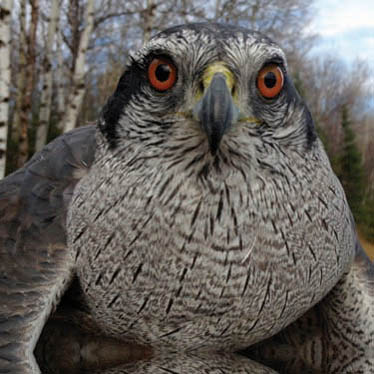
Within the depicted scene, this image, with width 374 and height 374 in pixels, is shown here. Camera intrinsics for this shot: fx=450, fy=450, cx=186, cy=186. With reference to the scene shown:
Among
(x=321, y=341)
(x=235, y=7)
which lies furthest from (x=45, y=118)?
(x=321, y=341)

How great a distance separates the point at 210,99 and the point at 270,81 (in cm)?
24

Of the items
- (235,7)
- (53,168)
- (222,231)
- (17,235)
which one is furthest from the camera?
(235,7)

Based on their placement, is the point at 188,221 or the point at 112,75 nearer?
the point at 188,221

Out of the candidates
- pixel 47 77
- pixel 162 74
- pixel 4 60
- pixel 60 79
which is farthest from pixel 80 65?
pixel 162 74

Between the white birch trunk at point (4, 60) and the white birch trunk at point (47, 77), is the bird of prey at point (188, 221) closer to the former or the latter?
the white birch trunk at point (4, 60)

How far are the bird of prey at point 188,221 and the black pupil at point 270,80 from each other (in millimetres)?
12

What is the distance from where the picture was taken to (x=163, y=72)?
3.91 feet

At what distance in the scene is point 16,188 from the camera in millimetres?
1688

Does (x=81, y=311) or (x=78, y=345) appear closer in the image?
(x=81, y=311)

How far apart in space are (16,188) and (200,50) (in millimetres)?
939

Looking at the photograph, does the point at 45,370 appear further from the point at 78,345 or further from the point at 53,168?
the point at 53,168

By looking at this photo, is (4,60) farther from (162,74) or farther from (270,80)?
(270,80)

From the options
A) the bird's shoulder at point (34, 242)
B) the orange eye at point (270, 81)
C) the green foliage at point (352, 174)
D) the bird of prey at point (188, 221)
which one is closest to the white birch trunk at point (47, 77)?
the green foliage at point (352, 174)

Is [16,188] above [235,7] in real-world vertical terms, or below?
below
